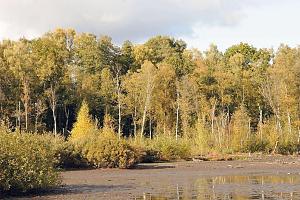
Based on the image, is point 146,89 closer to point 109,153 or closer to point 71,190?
point 109,153

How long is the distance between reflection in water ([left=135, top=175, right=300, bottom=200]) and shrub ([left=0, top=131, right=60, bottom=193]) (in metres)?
5.26

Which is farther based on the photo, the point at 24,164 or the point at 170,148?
the point at 170,148

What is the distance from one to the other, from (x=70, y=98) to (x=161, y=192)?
194 ft

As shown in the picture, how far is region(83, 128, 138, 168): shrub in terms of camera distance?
47.7 meters

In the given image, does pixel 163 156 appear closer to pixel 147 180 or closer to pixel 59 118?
pixel 147 180

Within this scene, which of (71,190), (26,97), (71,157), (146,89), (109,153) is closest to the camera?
(71,190)

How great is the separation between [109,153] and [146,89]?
38331 mm

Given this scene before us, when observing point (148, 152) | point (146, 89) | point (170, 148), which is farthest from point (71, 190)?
point (146, 89)

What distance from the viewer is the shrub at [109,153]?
156 feet

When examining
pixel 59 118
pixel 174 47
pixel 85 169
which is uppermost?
pixel 174 47

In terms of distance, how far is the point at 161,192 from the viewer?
93.0 feet

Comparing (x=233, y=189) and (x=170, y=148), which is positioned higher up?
(x=170, y=148)

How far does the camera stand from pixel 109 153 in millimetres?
47594

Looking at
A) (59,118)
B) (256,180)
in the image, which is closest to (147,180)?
(256,180)
